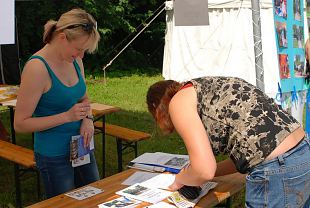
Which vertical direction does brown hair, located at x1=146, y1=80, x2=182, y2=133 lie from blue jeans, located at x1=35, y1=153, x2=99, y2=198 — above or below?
above

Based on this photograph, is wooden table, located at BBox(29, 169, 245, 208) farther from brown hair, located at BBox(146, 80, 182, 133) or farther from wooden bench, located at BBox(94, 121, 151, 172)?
wooden bench, located at BBox(94, 121, 151, 172)

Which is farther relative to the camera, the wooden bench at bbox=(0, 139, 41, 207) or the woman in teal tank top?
the wooden bench at bbox=(0, 139, 41, 207)

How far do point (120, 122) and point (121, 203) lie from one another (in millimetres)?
4438

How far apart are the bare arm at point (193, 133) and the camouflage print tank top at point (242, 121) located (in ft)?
0.20

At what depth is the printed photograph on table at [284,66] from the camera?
3.51m

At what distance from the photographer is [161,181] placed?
217 cm

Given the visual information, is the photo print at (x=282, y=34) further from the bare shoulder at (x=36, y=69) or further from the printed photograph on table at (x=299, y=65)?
the bare shoulder at (x=36, y=69)

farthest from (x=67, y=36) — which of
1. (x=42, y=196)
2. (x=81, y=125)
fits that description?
(x=42, y=196)

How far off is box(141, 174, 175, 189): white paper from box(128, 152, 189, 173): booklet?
75 millimetres

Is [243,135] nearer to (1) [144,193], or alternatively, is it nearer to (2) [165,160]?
(1) [144,193]

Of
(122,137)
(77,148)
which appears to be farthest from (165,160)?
(122,137)

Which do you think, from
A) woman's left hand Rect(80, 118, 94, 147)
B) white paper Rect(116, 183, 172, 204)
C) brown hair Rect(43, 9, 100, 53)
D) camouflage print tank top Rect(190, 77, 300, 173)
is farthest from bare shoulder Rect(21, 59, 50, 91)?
camouflage print tank top Rect(190, 77, 300, 173)

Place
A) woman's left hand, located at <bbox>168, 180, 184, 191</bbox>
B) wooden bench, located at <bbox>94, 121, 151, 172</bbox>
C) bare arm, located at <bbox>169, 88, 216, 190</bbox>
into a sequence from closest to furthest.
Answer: bare arm, located at <bbox>169, 88, 216, 190</bbox>
woman's left hand, located at <bbox>168, 180, 184, 191</bbox>
wooden bench, located at <bbox>94, 121, 151, 172</bbox>

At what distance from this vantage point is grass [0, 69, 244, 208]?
4.07m
